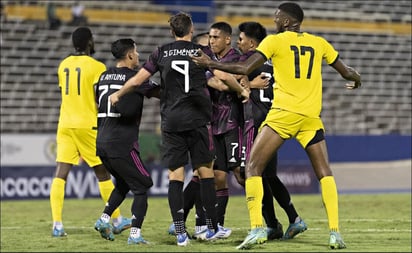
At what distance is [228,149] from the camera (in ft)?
33.9

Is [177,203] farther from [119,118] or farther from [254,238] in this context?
[119,118]

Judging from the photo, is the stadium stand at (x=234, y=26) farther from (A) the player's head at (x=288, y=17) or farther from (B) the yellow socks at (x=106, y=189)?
(A) the player's head at (x=288, y=17)

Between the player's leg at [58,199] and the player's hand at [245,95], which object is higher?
the player's hand at [245,95]

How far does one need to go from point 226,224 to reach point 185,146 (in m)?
3.25

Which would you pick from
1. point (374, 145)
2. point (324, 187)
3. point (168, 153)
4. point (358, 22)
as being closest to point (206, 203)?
point (168, 153)

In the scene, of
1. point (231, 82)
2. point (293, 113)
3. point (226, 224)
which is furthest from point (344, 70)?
point (226, 224)

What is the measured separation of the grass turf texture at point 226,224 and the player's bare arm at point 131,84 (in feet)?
4.96

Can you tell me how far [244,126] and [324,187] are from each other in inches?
60.6

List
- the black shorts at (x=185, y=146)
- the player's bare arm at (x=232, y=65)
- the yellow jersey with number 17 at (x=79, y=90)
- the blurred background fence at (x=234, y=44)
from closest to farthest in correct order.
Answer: the player's bare arm at (x=232, y=65), the black shorts at (x=185, y=146), the yellow jersey with number 17 at (x=79, y=90), the blurred background fence at (x=234, y=44)

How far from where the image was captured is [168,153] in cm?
945

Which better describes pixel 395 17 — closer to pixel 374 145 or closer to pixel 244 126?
pixel 374 145

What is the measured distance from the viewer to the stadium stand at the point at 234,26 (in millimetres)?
24906

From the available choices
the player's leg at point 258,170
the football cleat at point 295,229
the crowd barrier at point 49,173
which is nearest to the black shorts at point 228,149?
the football cleat at point 295,229

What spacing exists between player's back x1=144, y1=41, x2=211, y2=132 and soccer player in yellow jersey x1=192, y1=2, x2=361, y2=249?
2.54 ft
